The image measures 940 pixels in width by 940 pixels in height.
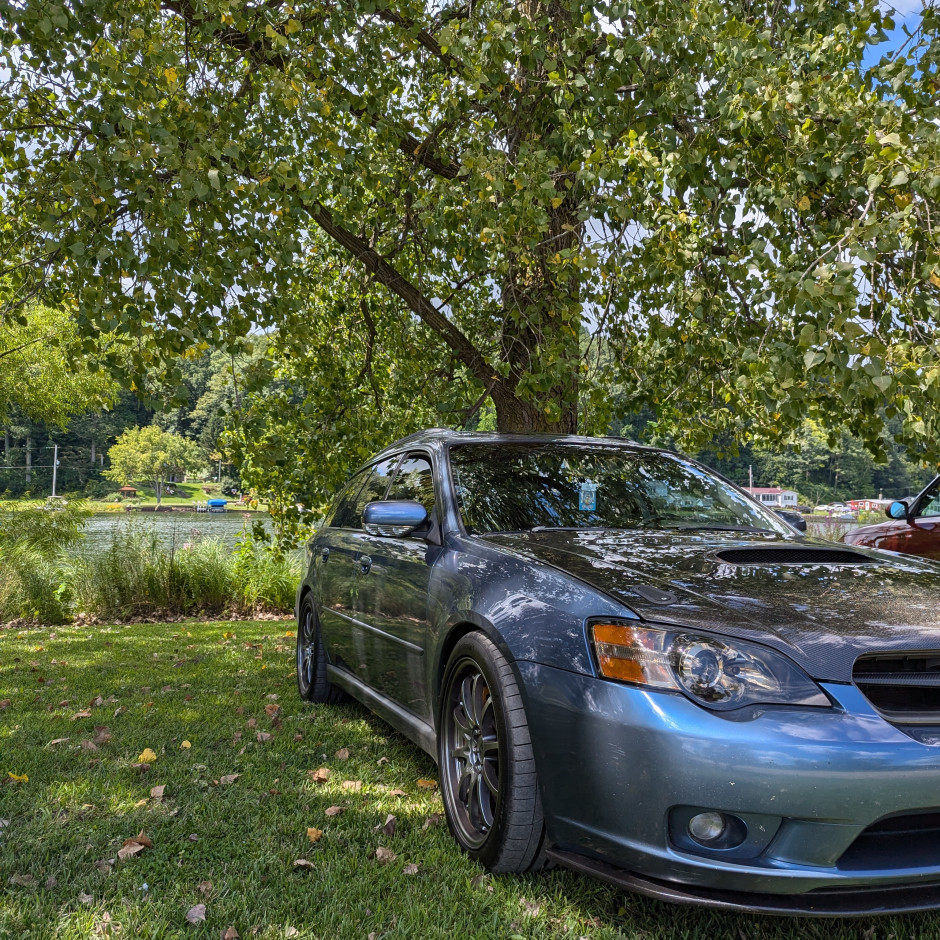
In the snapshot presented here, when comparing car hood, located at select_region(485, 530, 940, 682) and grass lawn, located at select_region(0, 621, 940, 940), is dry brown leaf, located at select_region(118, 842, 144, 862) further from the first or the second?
car hood, located at select_region(485, 530, 940, 682)

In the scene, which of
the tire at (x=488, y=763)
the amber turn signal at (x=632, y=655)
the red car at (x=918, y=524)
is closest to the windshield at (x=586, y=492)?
the tire at (x=488, y=763)

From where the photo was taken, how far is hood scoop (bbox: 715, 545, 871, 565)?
123 inches

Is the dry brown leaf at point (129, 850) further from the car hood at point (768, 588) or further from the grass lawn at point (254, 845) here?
the car hood at point (768, 588)

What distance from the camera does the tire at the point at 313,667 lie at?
18.0ft

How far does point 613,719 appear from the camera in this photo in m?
2.38

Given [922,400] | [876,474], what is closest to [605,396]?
[922,400]

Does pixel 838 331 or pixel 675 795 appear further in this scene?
pixel 838 331

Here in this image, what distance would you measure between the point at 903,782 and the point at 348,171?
596cm

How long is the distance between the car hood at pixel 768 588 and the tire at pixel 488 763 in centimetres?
45

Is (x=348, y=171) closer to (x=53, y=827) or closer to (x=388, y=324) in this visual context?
(x=388, y=324)

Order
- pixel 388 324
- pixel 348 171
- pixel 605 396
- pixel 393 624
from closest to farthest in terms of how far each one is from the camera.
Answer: pixel 393 624
pixel 348 171
pixel 605 396
pixel 388 324

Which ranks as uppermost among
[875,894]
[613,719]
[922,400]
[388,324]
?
[388,324]

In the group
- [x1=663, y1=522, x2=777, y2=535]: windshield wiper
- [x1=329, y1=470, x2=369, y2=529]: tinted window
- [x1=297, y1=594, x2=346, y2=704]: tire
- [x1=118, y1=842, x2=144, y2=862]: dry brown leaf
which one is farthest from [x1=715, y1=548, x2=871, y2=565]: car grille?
[x1=297, y1=594, x2=346, y2=704]: tire

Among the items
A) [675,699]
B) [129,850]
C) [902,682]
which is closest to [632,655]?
[675,699]
